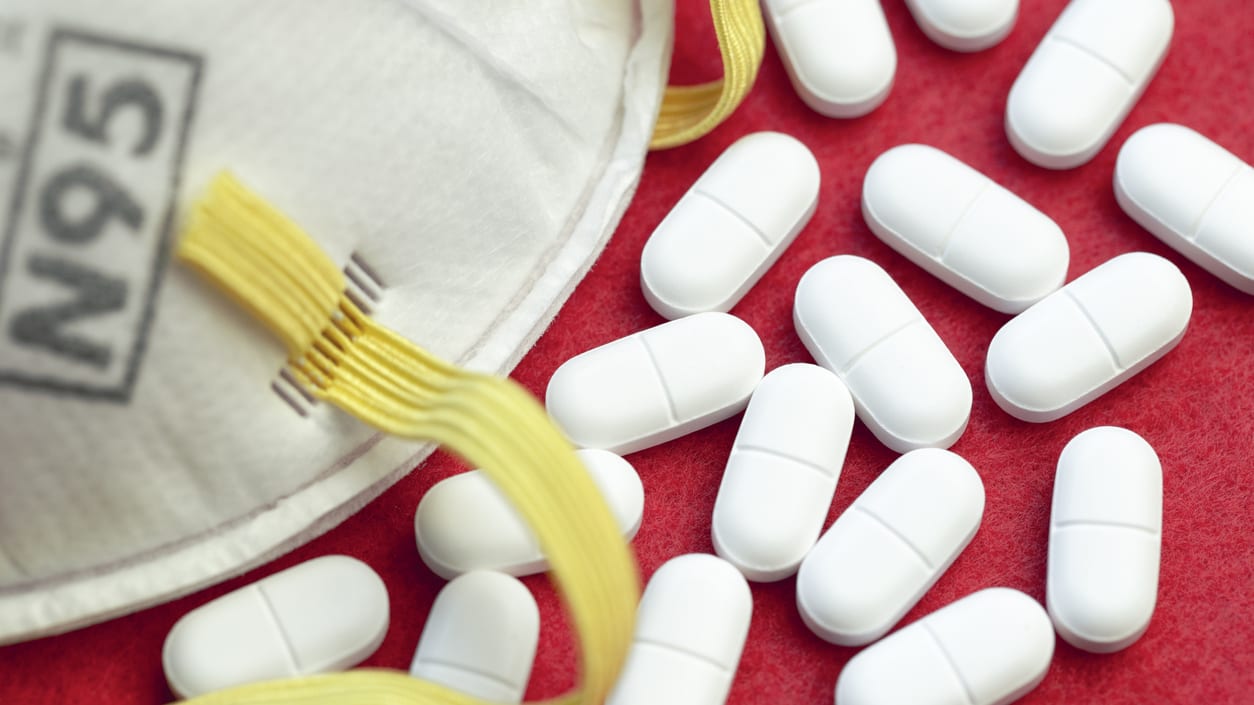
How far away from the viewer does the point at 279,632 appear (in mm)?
783

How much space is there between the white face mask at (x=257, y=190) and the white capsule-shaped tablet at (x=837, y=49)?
5.9 inches

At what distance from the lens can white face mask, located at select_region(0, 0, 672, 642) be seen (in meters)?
0.62

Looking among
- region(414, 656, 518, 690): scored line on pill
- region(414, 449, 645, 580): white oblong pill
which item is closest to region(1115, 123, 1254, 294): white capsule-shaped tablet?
region(414, 449, 645, 580): white oblong pill

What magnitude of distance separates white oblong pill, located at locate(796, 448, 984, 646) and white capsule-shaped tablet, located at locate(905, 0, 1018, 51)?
1.12ft

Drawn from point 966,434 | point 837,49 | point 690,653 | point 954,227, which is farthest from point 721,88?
Result: point 690,653

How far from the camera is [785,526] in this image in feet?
2.64

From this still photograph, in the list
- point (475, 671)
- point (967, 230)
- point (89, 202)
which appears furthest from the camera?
point (967, 230)

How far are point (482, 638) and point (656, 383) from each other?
0.20 metres

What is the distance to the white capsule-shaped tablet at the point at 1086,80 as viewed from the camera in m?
0.91

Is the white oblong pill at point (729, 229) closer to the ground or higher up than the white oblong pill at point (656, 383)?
higher up

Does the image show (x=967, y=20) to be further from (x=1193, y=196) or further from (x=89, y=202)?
(x=89, y=202)

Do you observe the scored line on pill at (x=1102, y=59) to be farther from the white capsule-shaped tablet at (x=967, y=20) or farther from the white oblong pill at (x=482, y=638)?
the white oblong pill at (x=482, y=638)

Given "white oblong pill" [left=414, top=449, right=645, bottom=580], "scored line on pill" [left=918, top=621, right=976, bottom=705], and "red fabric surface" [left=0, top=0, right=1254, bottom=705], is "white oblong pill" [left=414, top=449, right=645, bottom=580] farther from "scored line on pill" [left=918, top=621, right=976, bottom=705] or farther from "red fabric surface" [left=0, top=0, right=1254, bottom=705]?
"scored line on pill" [left=918, top=621, right=976, bottom=705]

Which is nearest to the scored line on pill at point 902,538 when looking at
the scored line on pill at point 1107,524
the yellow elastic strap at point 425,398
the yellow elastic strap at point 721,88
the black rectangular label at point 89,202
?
the scored line on pill at point 1107,524
